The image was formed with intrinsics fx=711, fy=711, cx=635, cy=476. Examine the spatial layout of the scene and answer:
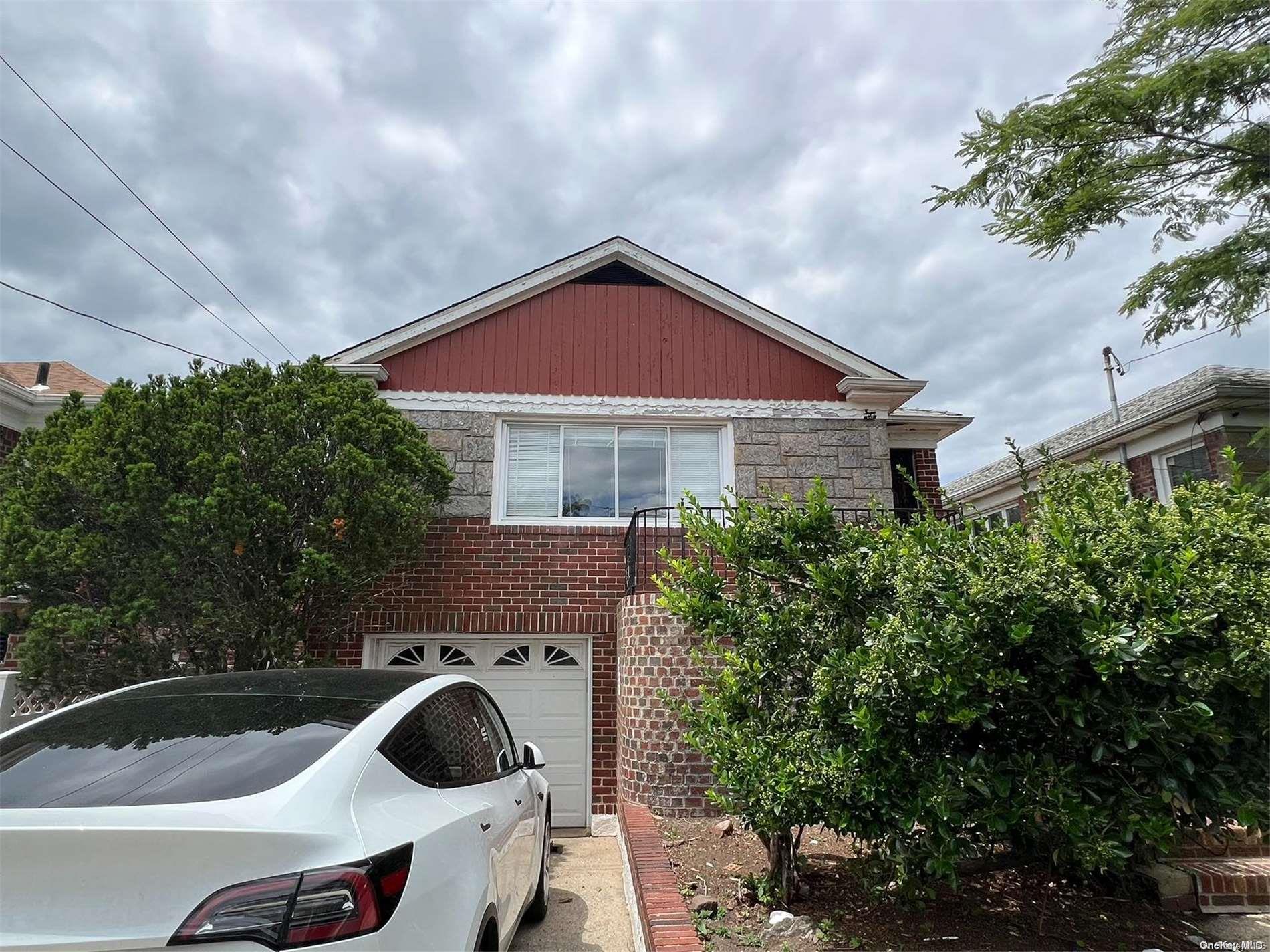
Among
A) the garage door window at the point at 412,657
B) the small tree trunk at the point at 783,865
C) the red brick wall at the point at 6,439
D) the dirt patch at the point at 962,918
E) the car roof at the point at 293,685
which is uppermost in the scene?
the red brick wall at the point at 6,439

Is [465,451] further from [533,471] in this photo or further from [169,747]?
[169,747]

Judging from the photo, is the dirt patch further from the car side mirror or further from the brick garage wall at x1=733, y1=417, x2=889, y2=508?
the brick garage wall at x1=733, y1=417, x2=889, y2=508

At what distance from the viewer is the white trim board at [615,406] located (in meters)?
8.88

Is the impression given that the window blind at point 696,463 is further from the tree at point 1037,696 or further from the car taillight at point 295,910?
the car taillight at point 295,910

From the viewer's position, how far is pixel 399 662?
8.41 meters

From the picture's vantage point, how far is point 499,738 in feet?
13.1

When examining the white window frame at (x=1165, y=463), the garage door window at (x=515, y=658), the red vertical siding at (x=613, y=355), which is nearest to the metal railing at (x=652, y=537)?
the garage door window at (x=515, y=658)

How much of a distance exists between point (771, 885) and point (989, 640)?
1927 millimetres

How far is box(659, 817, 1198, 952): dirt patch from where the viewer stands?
3465 millimetres

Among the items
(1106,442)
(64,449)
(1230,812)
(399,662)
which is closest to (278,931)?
(1230,812)

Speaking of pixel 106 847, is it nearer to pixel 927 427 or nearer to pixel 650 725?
pixel 650 725

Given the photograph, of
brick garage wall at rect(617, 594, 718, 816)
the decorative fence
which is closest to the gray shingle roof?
brick garage wall at rect(617, 594, 718, 816)

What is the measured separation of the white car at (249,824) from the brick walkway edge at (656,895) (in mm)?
837

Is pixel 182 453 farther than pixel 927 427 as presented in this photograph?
No
